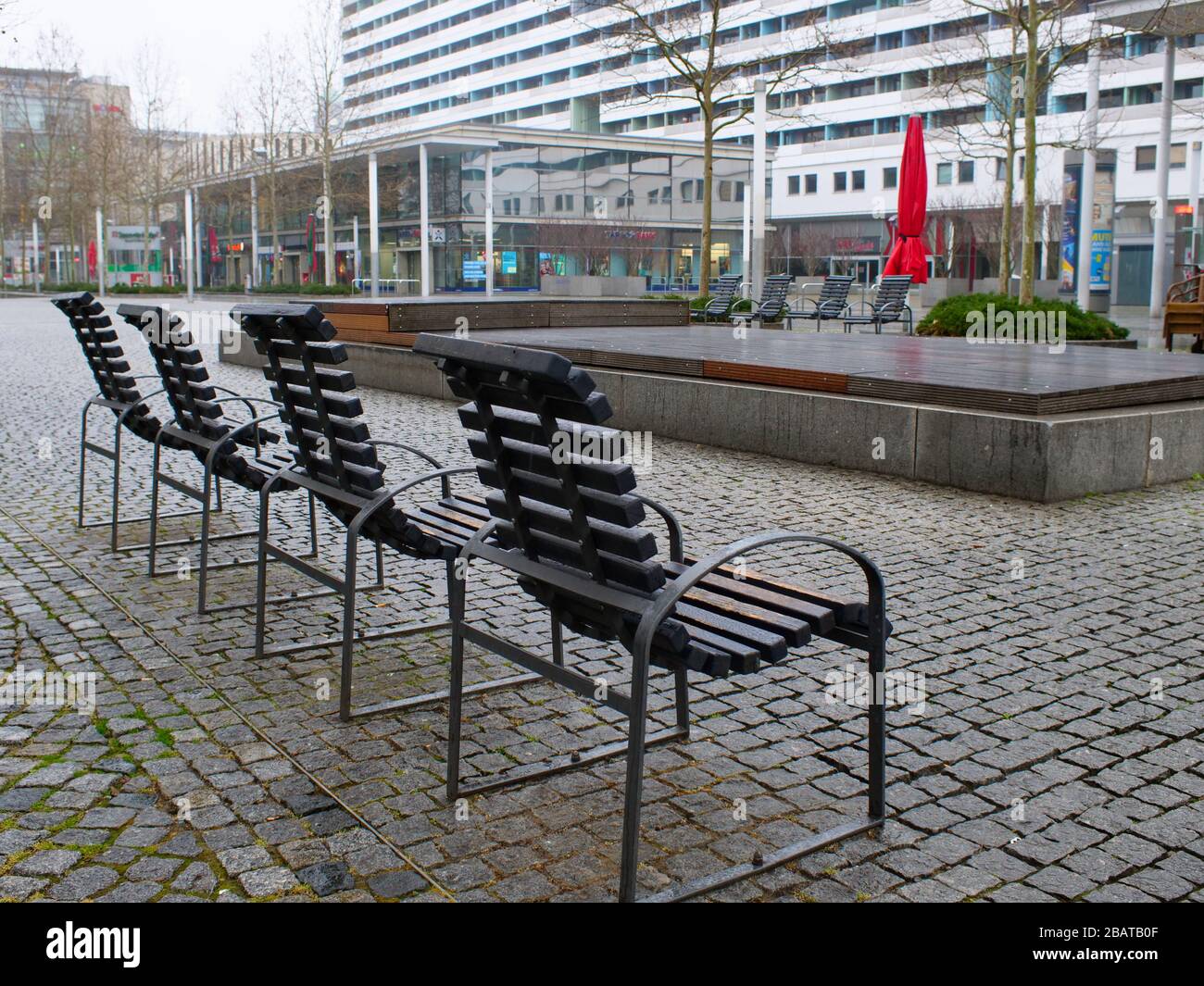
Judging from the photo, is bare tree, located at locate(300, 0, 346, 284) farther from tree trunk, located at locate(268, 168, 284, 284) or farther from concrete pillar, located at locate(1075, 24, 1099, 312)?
concrete pillar, located at locate(1075, 24, 1099, 312)

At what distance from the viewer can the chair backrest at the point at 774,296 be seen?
25.2 meters

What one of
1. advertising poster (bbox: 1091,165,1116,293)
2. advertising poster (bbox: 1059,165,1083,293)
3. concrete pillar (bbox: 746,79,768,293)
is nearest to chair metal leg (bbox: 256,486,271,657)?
concrete pillar (bbox: 746,79,768,293)

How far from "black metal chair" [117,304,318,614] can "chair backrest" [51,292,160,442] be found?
372 millimetres

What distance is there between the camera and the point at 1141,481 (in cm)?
917

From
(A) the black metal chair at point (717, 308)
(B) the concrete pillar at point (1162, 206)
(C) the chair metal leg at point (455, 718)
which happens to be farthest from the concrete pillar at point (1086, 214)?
(C) the chair metal leg at point (455, 718)

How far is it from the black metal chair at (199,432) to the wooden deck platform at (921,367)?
116 inches

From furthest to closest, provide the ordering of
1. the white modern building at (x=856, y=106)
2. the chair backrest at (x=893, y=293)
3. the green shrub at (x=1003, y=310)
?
the white modern building at (x=856, y=106) < the chair backrest at (x=893, y=293) < the green shrub at (x=1003, y=310)

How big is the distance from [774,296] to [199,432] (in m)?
20.7

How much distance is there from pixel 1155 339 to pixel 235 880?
20804 mm

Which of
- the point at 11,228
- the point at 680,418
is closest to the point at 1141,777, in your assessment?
the point at 680,418

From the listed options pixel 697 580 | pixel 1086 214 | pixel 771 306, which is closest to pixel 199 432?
pixel 697 580

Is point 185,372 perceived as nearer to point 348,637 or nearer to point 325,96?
point 348,637

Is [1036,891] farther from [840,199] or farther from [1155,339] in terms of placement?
[840,199]

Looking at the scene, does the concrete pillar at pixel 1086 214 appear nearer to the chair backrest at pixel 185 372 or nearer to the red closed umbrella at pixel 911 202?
the red closed umbrella at pixel 911 202
